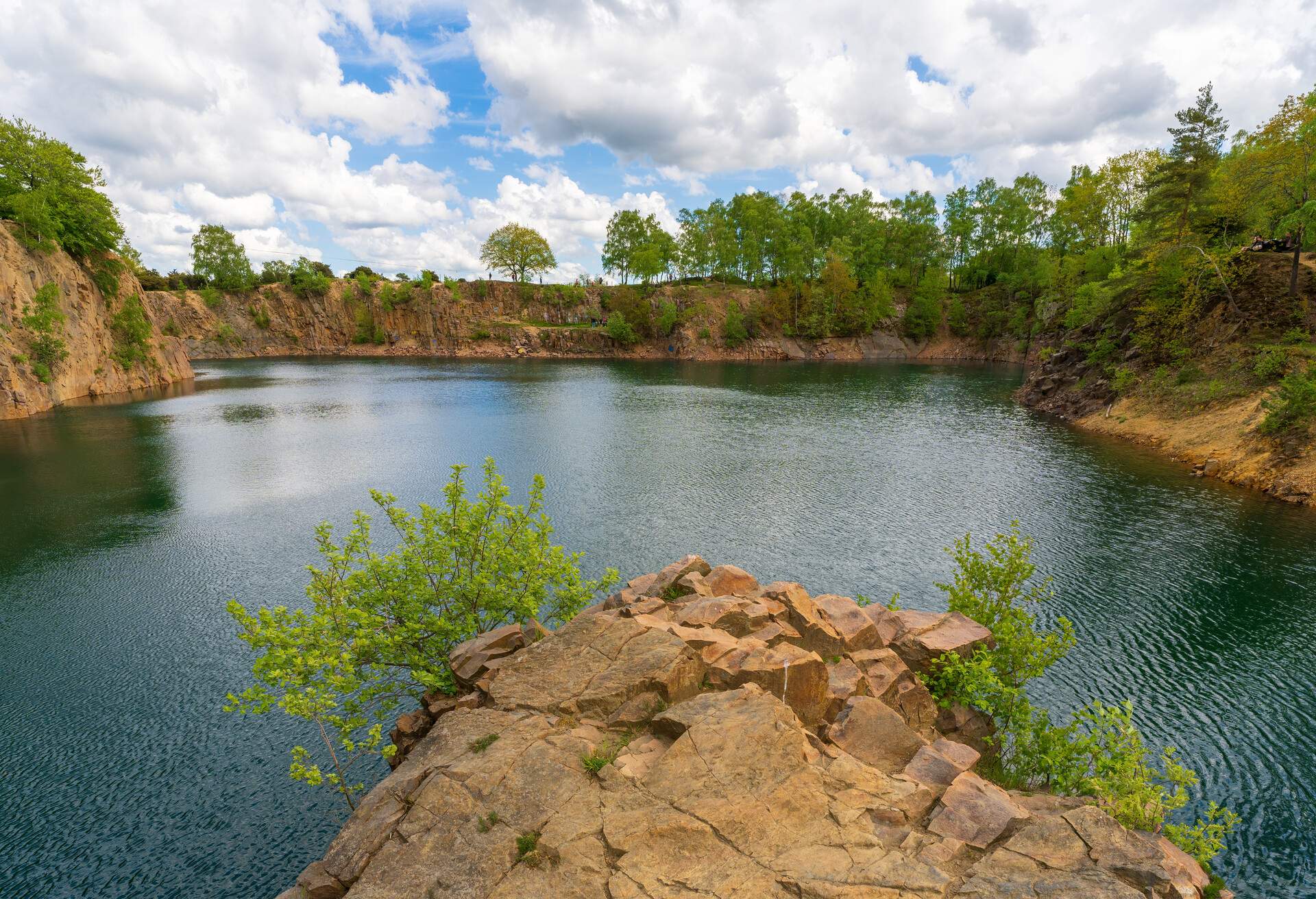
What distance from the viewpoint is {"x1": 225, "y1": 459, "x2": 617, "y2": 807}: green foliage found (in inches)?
641

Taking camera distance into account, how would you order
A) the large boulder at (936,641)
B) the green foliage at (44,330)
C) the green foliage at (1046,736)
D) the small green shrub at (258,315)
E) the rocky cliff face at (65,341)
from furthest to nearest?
the small green shrub at (258,315), the green foliage at (44,330), the rocky cliff face at (65,341), the large boulder at (936,641), the green foliage at (1046,736)

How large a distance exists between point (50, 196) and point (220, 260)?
311 ft

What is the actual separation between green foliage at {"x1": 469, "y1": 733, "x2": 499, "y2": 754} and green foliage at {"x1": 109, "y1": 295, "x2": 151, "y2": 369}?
107 metres

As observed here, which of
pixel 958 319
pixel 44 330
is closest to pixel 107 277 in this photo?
pixel 44 330

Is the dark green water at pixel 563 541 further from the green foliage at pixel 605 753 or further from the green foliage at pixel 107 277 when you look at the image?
the green foliage at pixel 107 277

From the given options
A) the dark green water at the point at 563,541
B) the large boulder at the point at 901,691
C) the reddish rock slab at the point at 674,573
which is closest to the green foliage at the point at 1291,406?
the dark green water at the point at 563,541

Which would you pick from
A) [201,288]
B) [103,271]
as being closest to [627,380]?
[103,271]

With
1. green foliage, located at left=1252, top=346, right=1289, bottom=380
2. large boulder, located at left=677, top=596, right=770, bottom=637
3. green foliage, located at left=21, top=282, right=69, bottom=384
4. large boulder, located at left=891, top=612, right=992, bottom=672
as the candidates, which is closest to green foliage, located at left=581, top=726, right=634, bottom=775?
large boulder, located at left=677, top=596, right=770, bottom=637

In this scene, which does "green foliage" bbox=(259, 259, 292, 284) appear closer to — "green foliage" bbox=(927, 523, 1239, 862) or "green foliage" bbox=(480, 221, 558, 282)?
"green foliage" bbox=(480, 221, 558, 282)

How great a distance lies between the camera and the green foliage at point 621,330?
149 m

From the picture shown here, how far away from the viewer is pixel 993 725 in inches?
715

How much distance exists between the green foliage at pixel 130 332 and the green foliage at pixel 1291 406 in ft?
424

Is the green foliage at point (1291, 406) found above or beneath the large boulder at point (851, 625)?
above

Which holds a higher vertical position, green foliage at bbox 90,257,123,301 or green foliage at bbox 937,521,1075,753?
green foliage at bbox 90,257,123,301
